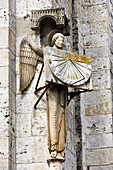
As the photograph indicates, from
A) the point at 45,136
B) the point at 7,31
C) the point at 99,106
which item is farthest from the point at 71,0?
the point at 45,136

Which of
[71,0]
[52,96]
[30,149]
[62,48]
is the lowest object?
[30,149]

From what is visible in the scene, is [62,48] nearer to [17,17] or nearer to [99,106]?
[17,17]

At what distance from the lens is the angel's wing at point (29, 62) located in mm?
11836

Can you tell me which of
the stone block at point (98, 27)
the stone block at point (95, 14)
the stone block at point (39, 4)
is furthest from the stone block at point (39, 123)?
the stone block at point (95, 14)

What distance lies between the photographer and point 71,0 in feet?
49.2

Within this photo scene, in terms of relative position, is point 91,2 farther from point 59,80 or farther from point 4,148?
point 4,148

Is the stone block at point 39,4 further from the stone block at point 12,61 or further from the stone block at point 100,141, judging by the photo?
the stone block at point 100,141

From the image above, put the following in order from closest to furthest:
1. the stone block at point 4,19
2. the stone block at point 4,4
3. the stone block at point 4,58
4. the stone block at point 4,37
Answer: the stone block at point 4,58
the stone block at point 4,37
the stone block at point 4,19
the stone block at point 4,4

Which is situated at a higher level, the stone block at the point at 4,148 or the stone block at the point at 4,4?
the stone block at the point at 4,4

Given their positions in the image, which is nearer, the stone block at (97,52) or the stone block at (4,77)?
the stone block at (4,77)

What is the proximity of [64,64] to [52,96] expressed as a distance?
582 millimetres

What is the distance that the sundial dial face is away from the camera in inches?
440

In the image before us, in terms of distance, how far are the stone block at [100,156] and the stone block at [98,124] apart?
0.42 metres

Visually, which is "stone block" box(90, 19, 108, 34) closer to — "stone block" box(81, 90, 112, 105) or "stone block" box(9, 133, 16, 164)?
"stone block" box(81, 90, 112, 105)
